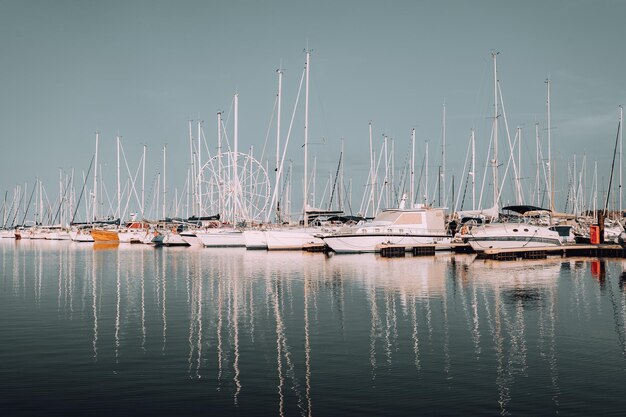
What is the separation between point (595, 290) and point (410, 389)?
68.3ft

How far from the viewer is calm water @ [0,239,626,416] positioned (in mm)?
12641

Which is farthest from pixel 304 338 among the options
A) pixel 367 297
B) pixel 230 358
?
pixel 367 297

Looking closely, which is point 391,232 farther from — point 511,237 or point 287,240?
point 287,240

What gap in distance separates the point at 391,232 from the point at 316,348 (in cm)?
4506

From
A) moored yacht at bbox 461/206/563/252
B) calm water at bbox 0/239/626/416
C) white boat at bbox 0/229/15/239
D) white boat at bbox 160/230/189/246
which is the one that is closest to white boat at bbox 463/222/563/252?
moored yacht at bbox 461/206/563/252

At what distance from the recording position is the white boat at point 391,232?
61719 mm

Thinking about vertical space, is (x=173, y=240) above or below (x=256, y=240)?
below

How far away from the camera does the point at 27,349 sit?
17.6m

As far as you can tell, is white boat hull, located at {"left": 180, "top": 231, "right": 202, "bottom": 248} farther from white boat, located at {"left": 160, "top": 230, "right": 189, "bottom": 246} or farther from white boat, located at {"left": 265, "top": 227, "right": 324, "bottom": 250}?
white boat, located at {"left": 265, "top": 227, "right": 324, "bottom": 250}

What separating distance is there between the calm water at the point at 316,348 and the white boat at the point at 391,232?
2688 centimetres

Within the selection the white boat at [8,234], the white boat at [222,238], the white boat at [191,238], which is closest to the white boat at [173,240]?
the white boat at [191,238]

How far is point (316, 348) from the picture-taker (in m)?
17.6

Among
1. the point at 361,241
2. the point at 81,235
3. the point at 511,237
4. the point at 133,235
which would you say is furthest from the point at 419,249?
the point at 81,235

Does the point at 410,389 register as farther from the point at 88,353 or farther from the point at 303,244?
the point at 303,244
